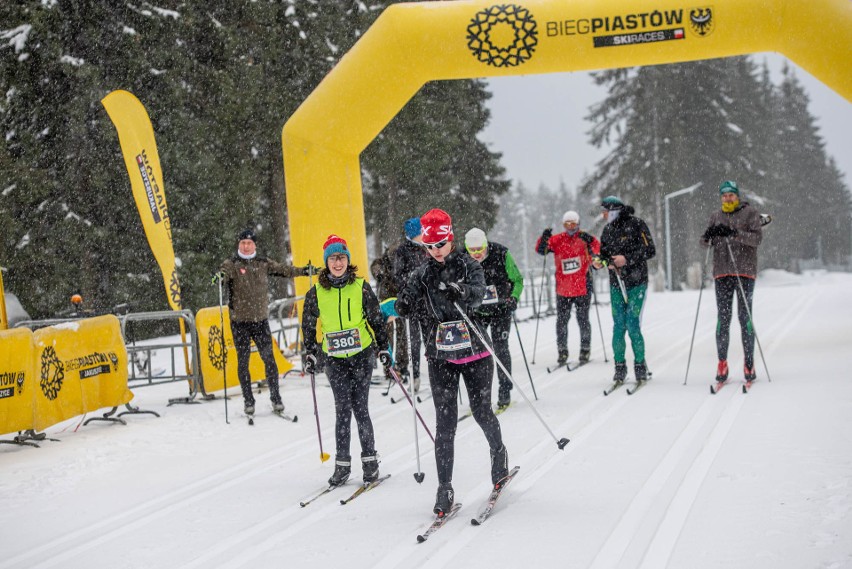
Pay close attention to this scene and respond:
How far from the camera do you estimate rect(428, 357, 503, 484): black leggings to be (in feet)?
15.6

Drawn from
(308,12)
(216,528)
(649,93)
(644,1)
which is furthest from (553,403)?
(649,93)

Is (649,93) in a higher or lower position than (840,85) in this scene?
higher

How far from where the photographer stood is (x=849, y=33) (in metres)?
9.88

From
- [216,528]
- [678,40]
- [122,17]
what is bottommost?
[216,528]

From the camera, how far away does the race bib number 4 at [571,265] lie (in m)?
10.5

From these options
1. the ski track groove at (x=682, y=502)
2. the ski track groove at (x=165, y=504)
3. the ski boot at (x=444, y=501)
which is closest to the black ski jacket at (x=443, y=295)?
the ski boot at (x=444, y=501)

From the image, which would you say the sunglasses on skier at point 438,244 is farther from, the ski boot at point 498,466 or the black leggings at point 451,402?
the ski boot at point 498,466

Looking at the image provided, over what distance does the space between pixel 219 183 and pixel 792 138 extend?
61888mm

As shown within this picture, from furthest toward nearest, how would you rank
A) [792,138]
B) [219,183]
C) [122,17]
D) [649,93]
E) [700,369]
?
[792,138] < [649,93] < [219,183] < [122,17] < [700,369]

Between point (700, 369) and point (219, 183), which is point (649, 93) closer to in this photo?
point (219, 183)

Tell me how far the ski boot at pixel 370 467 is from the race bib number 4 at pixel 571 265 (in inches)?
225

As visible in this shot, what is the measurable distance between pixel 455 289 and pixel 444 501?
134 cm

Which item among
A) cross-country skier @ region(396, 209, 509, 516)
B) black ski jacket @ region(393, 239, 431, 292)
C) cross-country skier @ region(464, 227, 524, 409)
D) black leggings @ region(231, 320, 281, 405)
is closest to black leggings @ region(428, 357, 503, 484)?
cross-country skier @ region(396, 209, 509, 516)

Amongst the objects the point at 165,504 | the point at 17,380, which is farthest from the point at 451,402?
the point at 17,380
